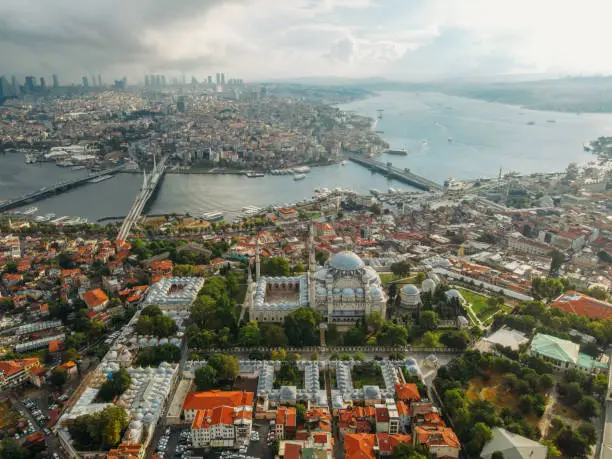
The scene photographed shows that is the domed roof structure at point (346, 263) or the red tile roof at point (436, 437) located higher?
the domed roof structure at point (346, 263)

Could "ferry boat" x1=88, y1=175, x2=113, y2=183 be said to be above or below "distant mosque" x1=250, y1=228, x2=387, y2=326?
below

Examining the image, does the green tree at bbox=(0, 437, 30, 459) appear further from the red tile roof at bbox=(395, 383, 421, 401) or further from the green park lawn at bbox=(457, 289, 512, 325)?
the green park lawn at bbox=(457, 289, 512, 325)

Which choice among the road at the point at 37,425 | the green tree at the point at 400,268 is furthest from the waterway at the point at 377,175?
the road at the point at 37,425

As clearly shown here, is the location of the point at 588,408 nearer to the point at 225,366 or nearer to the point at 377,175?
the point at 225,366

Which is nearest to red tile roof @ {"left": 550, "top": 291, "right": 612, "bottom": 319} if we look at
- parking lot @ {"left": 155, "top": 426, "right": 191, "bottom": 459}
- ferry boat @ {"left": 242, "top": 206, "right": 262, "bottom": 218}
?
parking lot @ {"left": 155, "top": 426, "right": 191, "bottom": 459}

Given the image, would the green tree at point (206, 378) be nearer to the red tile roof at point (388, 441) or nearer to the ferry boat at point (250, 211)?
the red tile roof at point (388, 441)
